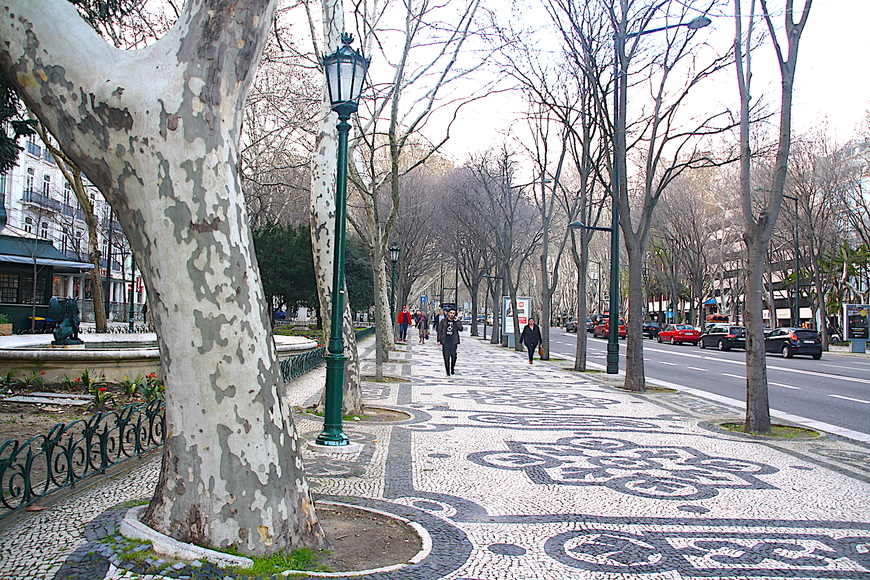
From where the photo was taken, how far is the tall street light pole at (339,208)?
773 cm

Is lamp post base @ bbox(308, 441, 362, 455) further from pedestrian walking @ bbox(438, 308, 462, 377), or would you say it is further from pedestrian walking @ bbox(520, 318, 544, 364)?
pedestrian walking @ bbox(520, 318, 544, 364)

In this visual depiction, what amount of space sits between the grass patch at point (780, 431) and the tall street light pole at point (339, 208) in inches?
224

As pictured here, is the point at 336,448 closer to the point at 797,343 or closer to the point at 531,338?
the point at 531,338

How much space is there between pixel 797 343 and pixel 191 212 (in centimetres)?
3347

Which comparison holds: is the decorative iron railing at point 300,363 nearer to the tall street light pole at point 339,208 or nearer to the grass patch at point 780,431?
the tall street light pole at point 339,208

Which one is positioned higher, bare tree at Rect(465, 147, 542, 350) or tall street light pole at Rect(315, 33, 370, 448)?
bare tree at Rect(465, 147, 542, 350)

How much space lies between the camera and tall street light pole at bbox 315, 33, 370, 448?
7734 mm

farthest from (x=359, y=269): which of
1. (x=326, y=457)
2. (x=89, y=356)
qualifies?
(x=326, y=457)

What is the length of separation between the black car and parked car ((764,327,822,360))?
4.42 metres

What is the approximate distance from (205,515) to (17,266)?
25.1 metres

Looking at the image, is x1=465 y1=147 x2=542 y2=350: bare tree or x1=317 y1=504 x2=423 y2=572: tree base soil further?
x1=465 y1=147 x2=542 y2=350: bare tree

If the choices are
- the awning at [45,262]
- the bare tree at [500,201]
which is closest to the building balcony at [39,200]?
the awning at [45,262]

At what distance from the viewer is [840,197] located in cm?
3372

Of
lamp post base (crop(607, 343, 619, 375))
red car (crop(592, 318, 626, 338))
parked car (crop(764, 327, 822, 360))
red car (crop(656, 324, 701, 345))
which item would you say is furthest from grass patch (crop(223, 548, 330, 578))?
red car (crop(592, 318, 626, 338))
